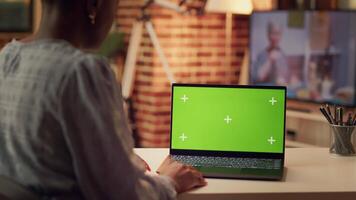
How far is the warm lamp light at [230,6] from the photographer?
4.63 m

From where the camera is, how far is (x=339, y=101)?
436 centimetres

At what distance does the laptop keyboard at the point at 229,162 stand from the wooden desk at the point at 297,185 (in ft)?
0.18

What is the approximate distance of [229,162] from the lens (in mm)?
1909

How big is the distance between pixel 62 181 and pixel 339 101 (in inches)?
131

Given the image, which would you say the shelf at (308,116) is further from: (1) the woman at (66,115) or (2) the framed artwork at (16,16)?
(1) the woman at (66,115)

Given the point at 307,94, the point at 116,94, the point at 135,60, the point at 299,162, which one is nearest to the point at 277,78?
the point at 307,94

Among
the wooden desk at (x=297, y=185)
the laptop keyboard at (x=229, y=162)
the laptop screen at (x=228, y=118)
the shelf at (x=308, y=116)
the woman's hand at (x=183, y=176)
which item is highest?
the laptop screen at (x=228, y=118)

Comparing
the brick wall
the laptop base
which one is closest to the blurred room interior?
the brick wall

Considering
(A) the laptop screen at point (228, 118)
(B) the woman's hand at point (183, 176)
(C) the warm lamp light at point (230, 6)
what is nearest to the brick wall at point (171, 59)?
(C) the warm lamp light at point (230, 6)

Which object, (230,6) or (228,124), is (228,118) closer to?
(228,124)

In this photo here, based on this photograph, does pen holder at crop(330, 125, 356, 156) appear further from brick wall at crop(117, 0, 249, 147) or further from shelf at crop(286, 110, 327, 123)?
brick wall at crop(117, 0, 249, 147)

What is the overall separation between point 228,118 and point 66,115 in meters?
0.82

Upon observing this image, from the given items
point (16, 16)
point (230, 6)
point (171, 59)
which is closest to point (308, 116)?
point (230, 6)

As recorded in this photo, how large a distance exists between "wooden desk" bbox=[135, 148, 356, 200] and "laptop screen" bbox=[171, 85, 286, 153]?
0.11 metres
